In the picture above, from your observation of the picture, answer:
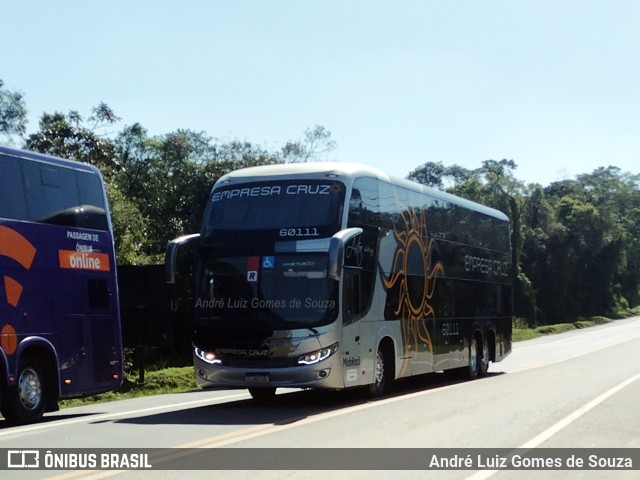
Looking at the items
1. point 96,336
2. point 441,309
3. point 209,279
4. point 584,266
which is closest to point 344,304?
point 209,279

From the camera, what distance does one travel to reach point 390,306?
62.7ft

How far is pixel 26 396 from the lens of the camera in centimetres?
1572

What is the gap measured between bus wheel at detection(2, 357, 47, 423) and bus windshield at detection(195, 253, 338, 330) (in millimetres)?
2856

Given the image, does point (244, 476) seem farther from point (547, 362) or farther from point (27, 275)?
point (547, 362)

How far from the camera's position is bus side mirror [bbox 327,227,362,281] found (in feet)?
51.6

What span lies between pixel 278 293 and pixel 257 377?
137cm

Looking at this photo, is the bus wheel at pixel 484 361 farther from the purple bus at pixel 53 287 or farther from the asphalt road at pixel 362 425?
the purple bus at pixel 53 287

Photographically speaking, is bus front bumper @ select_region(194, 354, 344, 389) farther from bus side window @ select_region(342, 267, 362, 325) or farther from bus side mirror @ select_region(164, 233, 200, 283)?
bus side mirror @ select_region(164, 233, 200, 283)

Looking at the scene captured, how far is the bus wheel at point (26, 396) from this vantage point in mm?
15367

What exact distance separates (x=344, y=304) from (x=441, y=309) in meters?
6.13

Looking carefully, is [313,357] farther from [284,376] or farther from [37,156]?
[37,156]

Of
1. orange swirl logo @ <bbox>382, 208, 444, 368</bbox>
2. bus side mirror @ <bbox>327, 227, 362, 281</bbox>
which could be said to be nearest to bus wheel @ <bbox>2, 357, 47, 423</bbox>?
bus side mirror @ <bbox>327, 227, 362, 281</bbox>

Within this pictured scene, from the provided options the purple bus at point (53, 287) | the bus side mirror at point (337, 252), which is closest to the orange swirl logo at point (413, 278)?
the bus side mirror at point (337, 252)

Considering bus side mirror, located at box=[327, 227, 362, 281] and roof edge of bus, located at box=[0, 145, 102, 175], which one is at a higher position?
roof edge of bus, located at box=[0, 145, 102, 175]
